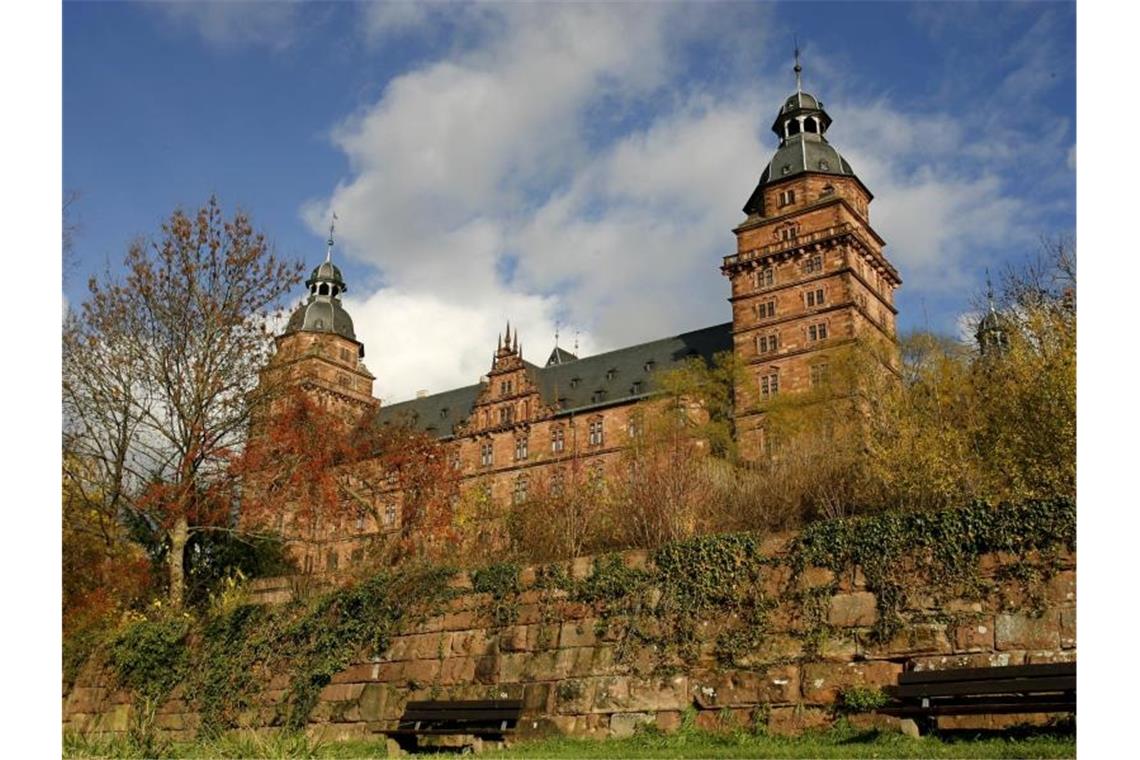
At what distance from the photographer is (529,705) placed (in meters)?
12.5

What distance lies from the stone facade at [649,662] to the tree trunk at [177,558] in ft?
16.7

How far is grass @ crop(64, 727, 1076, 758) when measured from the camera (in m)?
8.73

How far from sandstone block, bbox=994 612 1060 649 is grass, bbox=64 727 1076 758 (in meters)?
1.17

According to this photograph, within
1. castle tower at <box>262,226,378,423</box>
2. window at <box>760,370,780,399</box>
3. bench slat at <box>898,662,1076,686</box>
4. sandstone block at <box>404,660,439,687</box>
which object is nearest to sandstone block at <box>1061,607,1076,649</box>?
bench slat at <box>898,662,1076,686</box>

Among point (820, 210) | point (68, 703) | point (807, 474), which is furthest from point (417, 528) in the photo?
point (820, 210)

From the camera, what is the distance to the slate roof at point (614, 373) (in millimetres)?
55500

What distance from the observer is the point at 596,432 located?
185 feet

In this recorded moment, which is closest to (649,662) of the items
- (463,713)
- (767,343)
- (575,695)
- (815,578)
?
(575,695)

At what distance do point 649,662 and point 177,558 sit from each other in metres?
12.6

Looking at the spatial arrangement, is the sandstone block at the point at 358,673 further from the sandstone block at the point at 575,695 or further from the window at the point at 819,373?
the window at the point at 819,373

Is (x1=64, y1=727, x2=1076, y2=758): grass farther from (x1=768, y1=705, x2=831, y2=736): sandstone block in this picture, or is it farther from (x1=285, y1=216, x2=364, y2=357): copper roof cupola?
(x1=285, y1=216, x2=364, y2=357): copper roof cupola

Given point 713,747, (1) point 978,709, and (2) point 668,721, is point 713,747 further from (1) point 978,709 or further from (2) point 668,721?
(1) point 978,709

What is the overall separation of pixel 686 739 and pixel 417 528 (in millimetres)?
14769

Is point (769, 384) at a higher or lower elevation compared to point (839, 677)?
higher
